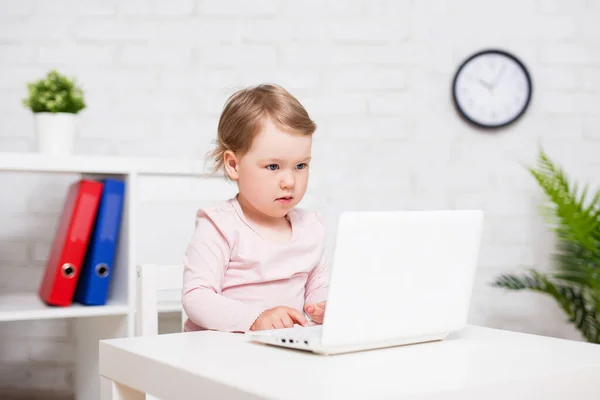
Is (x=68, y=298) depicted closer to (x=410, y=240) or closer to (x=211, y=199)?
(x=211, y=199)

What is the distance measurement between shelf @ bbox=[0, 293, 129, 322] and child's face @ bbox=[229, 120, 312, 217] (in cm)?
72

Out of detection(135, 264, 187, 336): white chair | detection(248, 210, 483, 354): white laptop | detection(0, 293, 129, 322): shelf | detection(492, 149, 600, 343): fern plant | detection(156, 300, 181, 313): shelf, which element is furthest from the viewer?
detection(492, 149, 600, 343): fern plant

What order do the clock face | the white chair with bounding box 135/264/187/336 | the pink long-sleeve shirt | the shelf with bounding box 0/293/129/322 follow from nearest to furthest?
the pink long-sleeve shirt, the white chair with bounding box 135/264/187/336, the shelf with bounding box 0/293/129/322, the clock face

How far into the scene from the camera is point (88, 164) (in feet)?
5.99

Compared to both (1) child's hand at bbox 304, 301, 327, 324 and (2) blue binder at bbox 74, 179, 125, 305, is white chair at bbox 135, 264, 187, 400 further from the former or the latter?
(1) child's hand at bbox 304, 301, 327, 324

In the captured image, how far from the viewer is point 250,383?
2.23 feet

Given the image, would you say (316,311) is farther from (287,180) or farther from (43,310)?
(43,310)

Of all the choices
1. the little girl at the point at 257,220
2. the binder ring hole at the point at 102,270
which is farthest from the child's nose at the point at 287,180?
the binder ring hole at the point at 102,270

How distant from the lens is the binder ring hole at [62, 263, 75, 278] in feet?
5.97

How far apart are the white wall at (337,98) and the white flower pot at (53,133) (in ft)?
1.64

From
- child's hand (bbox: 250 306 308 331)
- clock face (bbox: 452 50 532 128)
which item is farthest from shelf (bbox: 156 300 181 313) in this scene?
clock face (bbox: 452 50 532 128)

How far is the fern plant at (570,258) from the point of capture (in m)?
2.36

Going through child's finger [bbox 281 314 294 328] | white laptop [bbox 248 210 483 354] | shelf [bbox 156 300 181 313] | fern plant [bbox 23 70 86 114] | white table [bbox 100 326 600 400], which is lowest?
shelf [bbox 156 300 181 313]

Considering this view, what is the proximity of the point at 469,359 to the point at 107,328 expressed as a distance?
1.31 m
